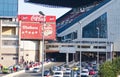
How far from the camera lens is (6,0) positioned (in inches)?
4358

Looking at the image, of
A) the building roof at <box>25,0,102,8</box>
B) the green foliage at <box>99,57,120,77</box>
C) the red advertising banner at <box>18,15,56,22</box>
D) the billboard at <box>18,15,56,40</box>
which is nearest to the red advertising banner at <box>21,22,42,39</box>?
the billboard at <box>18,15,56,40</box>

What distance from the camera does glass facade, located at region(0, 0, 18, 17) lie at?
361 feet

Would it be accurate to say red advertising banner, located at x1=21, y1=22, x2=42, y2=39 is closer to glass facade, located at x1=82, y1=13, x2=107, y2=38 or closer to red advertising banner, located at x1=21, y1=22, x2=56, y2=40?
red advertising banner, located at x1=21, y1=22, x2=56, y2=40

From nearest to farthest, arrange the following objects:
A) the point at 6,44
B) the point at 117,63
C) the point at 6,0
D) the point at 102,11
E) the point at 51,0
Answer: the point at 117,63
the point at 6,44
the point at 6,0
the point at 102,11
the point at 51,0

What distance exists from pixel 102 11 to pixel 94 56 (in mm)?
14234

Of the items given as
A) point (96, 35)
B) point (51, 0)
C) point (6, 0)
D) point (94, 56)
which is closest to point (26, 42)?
point (6, 0)

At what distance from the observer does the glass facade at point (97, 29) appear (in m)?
126

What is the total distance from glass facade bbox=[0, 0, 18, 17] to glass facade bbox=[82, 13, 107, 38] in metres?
23.3

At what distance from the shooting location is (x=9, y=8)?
11038 centimetres

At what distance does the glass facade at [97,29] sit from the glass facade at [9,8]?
23.3 m

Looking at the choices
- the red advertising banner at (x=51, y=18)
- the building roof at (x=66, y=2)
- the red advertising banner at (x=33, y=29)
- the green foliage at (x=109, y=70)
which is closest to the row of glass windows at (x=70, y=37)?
the red advertising banner at (x=51, y=18)

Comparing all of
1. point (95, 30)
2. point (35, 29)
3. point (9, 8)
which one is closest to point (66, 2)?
point (95, 30)

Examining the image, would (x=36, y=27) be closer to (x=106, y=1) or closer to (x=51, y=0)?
(x=106, y=1)

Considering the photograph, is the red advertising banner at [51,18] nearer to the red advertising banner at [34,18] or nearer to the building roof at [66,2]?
the red advertising banner at [34,18]
